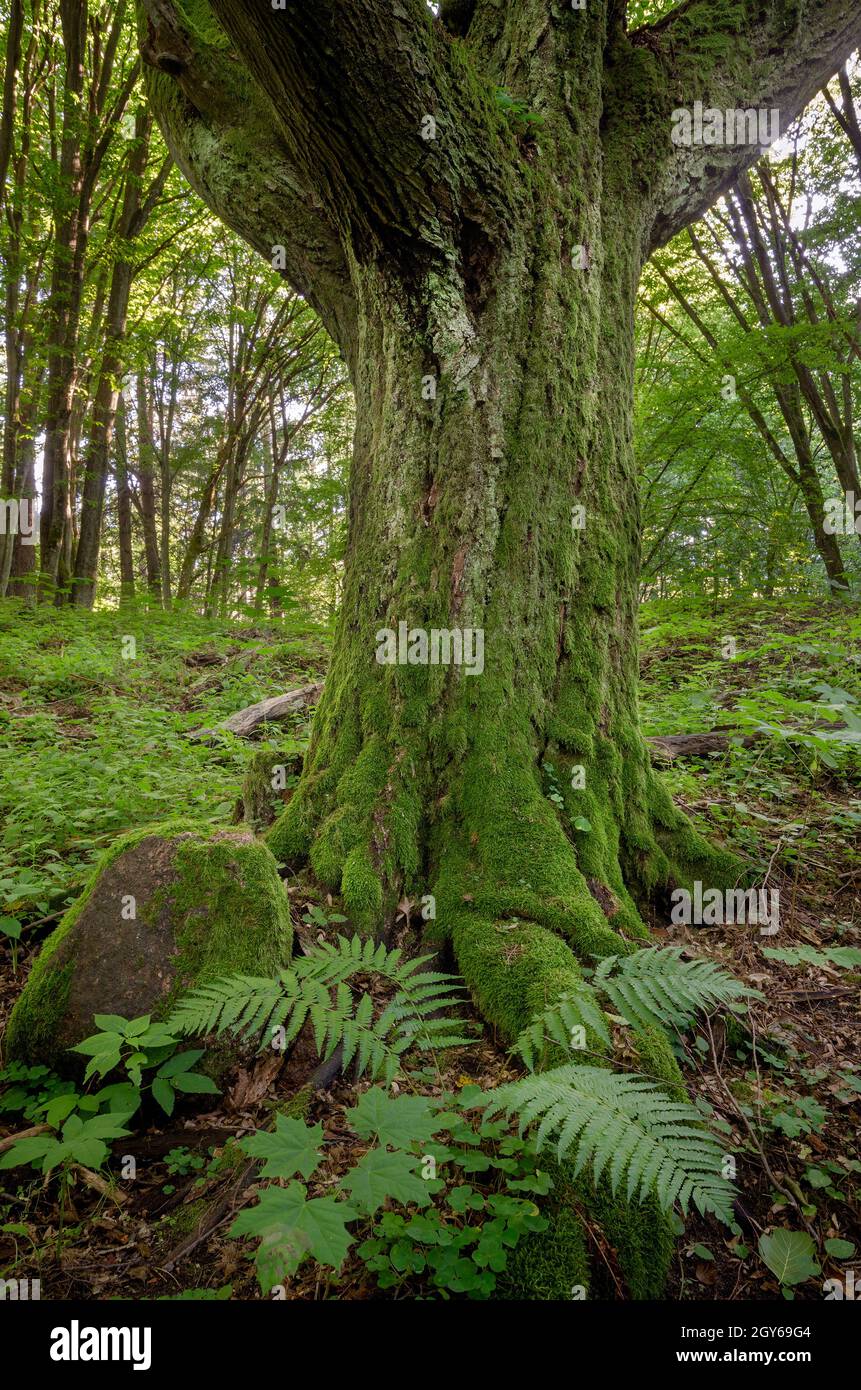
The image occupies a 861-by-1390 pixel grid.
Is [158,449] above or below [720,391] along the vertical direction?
above

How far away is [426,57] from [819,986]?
431 cm

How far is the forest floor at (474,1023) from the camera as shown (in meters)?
1.79

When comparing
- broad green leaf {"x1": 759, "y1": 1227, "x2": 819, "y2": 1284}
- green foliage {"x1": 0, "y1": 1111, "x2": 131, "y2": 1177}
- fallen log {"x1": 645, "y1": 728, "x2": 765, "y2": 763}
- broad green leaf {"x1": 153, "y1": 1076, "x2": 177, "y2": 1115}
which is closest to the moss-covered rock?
broad green leaf {"x1": 153, "y1": 1076, "x2": 177, "y2": 1115}

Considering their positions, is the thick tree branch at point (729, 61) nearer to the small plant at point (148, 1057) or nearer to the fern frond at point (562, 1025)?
the fern frond at point (562, 1025)

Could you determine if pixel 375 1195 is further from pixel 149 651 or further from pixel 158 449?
pixel 158 449

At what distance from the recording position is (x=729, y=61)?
4.23m

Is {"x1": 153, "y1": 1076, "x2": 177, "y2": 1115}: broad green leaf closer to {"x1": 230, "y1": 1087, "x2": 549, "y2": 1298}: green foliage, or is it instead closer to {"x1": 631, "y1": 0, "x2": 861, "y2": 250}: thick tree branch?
{"x1": 230, "y1": 1087, "x2": 549, "y2": 1298}: green foliage

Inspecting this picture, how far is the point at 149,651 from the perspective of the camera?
364 inches

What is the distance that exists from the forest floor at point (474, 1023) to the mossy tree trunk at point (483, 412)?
486mm

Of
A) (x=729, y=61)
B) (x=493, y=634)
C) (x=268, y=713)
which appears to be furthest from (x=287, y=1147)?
(x=729, y=61)

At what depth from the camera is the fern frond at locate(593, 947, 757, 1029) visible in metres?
2.19

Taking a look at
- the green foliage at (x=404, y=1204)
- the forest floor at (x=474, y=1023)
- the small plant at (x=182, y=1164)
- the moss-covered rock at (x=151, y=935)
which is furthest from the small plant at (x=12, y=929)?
the green foliage at (x=404, y=1204)
